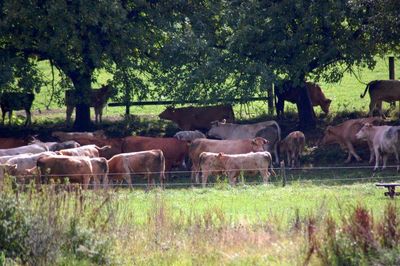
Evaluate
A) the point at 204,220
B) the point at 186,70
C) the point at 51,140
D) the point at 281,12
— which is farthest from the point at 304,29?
the point at 204,220

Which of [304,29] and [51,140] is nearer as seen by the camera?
[304,29]

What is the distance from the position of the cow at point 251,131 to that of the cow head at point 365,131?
2.64 m

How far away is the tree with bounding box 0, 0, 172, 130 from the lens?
27.7 metres

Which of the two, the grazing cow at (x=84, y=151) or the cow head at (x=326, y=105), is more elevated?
the cow head at (x=326, y=105)

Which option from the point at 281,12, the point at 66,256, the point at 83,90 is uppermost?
the point at 281,12

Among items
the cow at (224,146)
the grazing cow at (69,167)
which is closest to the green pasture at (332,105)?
the cow at (224,146)

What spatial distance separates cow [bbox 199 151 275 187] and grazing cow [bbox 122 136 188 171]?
9.73 feet

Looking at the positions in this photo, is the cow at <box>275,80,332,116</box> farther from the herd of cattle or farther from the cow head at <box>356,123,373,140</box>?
the cow head at <box>356,123,373,140</box>

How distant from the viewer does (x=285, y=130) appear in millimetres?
32031

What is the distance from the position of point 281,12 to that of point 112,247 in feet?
52.5

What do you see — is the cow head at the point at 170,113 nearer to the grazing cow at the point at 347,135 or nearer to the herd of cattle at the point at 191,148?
the herd of cattle at the point at 191,148

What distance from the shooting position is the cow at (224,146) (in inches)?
1061

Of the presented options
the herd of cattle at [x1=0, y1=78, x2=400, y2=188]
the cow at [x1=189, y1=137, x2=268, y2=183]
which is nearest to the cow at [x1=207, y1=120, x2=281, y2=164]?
the herd of cattle at [x1=0, y1=78, x2=400, y2=188]

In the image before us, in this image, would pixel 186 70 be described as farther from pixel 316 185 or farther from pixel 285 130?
pixel 316 185
